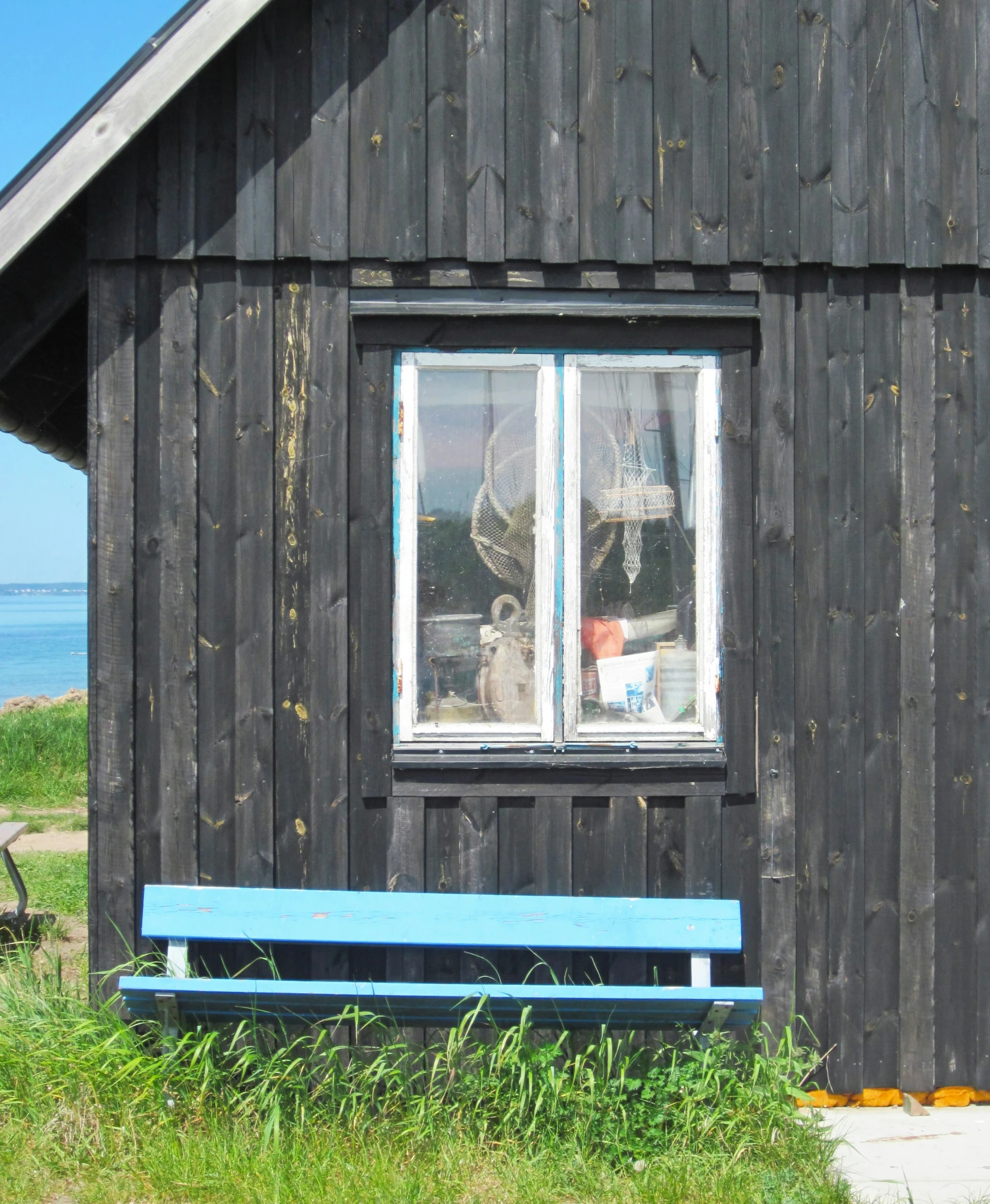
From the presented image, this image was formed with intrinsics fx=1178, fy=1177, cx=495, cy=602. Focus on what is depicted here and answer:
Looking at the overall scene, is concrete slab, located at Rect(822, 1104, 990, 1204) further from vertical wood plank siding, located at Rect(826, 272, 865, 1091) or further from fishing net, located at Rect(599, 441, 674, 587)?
fishing net, located at Rect(599, 441, 674, 587)

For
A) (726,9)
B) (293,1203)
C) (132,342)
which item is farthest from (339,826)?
(726,9)

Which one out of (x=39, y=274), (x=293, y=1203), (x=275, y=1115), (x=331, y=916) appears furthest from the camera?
(x=39, y=274)

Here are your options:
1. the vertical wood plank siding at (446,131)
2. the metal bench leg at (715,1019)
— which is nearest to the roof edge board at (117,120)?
the vertical wood plank siding at (446,131)

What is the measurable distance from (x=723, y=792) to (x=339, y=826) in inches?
57.3

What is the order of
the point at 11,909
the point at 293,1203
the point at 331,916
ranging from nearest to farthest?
1. the point at 293,1203
2. the point at 331,916
3. the point at 11,909

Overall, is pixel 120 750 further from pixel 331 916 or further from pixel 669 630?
pixel 669 630

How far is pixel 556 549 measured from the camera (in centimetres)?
450

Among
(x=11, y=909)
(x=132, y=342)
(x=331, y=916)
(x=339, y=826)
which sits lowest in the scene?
(x=11, y=909)

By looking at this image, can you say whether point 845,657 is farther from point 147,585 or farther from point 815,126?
point 147,585

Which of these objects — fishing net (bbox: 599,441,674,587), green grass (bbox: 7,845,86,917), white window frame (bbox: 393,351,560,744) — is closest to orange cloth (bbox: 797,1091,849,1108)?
white window frame (bbox: 393,351,560,744)

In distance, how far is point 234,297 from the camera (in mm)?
4438

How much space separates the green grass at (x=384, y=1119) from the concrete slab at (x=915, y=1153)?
16 cm

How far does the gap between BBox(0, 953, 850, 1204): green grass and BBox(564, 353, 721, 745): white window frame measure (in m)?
1.13

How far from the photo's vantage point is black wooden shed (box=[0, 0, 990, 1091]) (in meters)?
4.40
